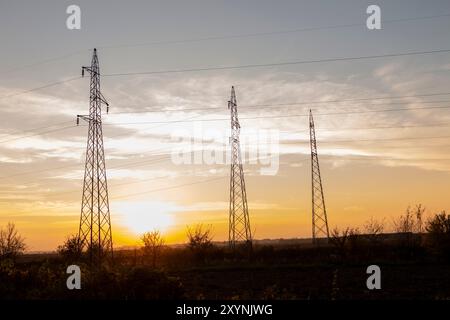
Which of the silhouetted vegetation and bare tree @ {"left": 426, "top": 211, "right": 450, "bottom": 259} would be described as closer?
the silhouetted vegetation

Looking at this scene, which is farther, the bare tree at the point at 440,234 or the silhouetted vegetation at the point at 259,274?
the bare tree at the point at 440,234

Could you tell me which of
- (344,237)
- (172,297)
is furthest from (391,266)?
(172,297)

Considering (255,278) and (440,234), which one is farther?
(440,234)

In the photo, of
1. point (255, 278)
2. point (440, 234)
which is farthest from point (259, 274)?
point (440, 234)

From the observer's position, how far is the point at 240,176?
50125 mm

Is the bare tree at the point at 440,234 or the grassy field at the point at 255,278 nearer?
the grassy field at the point at 255,278

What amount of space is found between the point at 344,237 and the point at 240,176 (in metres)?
17.2

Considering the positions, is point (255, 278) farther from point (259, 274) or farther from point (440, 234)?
point (440, 234)

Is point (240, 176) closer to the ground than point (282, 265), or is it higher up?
higher up

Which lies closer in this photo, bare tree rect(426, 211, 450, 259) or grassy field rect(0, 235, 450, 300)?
grassy field rect(0, 235, 450, 300)

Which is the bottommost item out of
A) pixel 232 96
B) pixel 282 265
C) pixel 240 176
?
pixel 282 265
